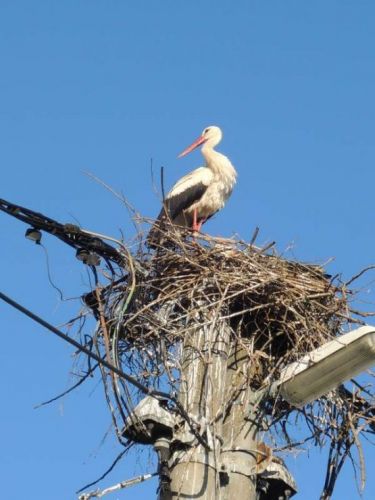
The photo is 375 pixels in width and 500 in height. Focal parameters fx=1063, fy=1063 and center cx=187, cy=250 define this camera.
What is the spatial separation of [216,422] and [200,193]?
239 inches

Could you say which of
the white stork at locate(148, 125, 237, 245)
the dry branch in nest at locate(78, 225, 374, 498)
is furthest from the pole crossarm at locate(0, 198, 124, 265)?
the white stork at locate(148, 125, 237, 245)

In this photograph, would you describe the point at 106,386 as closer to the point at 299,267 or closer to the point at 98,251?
the point at 98,251

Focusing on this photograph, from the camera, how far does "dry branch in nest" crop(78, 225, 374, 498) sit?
5617 mm

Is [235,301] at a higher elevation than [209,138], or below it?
below

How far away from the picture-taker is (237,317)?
6.14 metres

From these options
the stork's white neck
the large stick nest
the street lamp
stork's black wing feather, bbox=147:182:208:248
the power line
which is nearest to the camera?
the power line

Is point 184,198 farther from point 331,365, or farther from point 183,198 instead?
point 331,365

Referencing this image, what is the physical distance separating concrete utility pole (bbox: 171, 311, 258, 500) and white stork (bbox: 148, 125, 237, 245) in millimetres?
5254

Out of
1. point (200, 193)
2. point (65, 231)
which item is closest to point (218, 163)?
point (200, 193)

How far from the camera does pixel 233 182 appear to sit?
36.5 ft

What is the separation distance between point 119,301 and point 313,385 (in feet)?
5.82

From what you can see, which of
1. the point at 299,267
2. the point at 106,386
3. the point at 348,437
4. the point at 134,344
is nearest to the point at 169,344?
the point at 134,344

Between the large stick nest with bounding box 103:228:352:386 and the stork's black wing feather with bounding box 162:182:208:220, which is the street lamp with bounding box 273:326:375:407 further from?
the stork's black wing feather with bounding box 162:182:208:220

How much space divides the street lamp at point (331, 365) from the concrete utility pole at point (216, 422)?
0.29 meters
